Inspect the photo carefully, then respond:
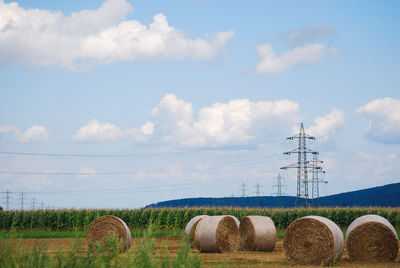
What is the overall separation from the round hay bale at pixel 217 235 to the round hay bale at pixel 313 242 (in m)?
3.77

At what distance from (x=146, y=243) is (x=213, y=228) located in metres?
14.1

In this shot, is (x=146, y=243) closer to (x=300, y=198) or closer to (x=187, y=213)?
(x=187, y=213)

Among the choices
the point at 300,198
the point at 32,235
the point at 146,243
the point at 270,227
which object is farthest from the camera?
the point at 300,198

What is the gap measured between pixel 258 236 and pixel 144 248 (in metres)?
15.9

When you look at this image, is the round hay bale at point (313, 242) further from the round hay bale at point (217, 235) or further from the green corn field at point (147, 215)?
the green corn field at point (147, 215)

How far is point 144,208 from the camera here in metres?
45.1

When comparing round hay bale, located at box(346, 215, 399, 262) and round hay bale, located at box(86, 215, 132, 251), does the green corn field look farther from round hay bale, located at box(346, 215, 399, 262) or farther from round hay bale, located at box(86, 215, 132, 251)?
round hay bale, located at box(346, 215, 399, 262)

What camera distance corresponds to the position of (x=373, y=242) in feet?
61.3

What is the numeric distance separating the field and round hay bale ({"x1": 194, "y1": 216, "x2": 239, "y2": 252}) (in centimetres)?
67

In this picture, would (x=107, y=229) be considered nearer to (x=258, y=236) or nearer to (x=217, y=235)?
(x=217, y=235)

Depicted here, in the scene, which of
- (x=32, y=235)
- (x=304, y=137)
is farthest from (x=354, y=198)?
(x=32, y=235)

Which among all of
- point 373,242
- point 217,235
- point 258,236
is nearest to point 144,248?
point 373,242

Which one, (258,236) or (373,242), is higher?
(373,242)

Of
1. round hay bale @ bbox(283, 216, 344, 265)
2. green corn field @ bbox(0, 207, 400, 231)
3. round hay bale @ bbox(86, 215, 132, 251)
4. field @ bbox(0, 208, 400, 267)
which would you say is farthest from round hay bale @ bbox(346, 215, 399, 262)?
green corn field @ bbox(0, 207, 400, 231)
